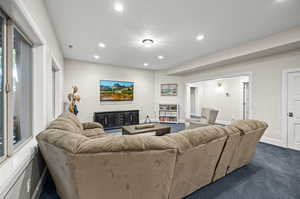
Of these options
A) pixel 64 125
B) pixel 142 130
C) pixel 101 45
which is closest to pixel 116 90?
pixel 101 45

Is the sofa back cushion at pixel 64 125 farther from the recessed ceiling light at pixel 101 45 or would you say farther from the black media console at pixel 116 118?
the black media console at pixel 116 118

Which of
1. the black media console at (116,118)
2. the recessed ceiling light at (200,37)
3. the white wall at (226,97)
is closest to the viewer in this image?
the recessed ceiling light at (200,37)

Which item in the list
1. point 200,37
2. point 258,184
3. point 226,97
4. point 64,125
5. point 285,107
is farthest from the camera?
point 226,97

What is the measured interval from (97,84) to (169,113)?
11.9 ft

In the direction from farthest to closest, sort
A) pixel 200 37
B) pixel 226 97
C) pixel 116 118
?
pixel 226 97
pixel 116 118
pixel 200 37

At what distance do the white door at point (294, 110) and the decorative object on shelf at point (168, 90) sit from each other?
3.99 m

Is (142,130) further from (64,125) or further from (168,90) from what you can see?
(168,90)

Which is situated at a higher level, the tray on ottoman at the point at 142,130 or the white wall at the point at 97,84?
the white wall at the point at 97,84

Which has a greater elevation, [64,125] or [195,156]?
[64,125]

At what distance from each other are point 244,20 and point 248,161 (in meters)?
2.60

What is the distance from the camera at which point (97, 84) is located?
521 centimetres

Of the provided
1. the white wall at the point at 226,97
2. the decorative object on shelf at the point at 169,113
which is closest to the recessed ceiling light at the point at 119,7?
the decorative object on shelf at the point at 169,113

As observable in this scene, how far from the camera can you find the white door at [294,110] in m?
3.05

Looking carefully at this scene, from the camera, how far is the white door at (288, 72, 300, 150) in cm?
305
